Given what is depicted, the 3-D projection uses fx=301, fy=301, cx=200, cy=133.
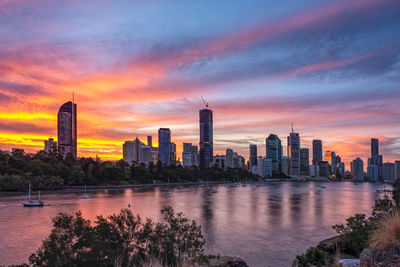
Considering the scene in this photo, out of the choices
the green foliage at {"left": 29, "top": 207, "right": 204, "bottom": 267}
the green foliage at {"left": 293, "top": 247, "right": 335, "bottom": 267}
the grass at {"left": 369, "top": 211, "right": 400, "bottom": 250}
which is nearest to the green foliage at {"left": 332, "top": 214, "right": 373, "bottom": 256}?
the green foliage at {"left": 293, "top": 247, "right": 335, "bottom": 267}

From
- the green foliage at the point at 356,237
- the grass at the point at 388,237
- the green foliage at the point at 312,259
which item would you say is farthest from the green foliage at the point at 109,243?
the green foliage at the point at 356,237

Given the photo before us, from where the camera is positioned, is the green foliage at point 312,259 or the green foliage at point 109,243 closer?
the green foliage at point 109,243

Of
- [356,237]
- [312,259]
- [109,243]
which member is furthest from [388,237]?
[356,237]

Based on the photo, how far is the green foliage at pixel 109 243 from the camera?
54.7ft

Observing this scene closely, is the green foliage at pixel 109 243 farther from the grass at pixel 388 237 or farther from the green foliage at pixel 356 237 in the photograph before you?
the green foliage at pixel 356 237

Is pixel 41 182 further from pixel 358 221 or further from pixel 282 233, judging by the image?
pixel 358 221

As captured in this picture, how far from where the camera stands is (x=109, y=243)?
21547 millimetres

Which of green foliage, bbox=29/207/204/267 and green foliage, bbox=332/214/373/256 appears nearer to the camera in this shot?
green foliage, bbox=29/207/204/267

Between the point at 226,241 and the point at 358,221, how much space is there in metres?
20.1

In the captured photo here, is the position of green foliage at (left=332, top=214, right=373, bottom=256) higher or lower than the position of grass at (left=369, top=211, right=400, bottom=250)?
lower

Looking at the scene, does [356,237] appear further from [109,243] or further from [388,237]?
[109,243]

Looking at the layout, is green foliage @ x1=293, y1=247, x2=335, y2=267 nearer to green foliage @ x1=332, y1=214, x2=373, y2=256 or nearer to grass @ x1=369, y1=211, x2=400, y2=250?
grass @ x1=369, y1=211, x2=400, y2=250

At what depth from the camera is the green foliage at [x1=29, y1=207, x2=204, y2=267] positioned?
54.7 feet

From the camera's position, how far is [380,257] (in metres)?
12.9
